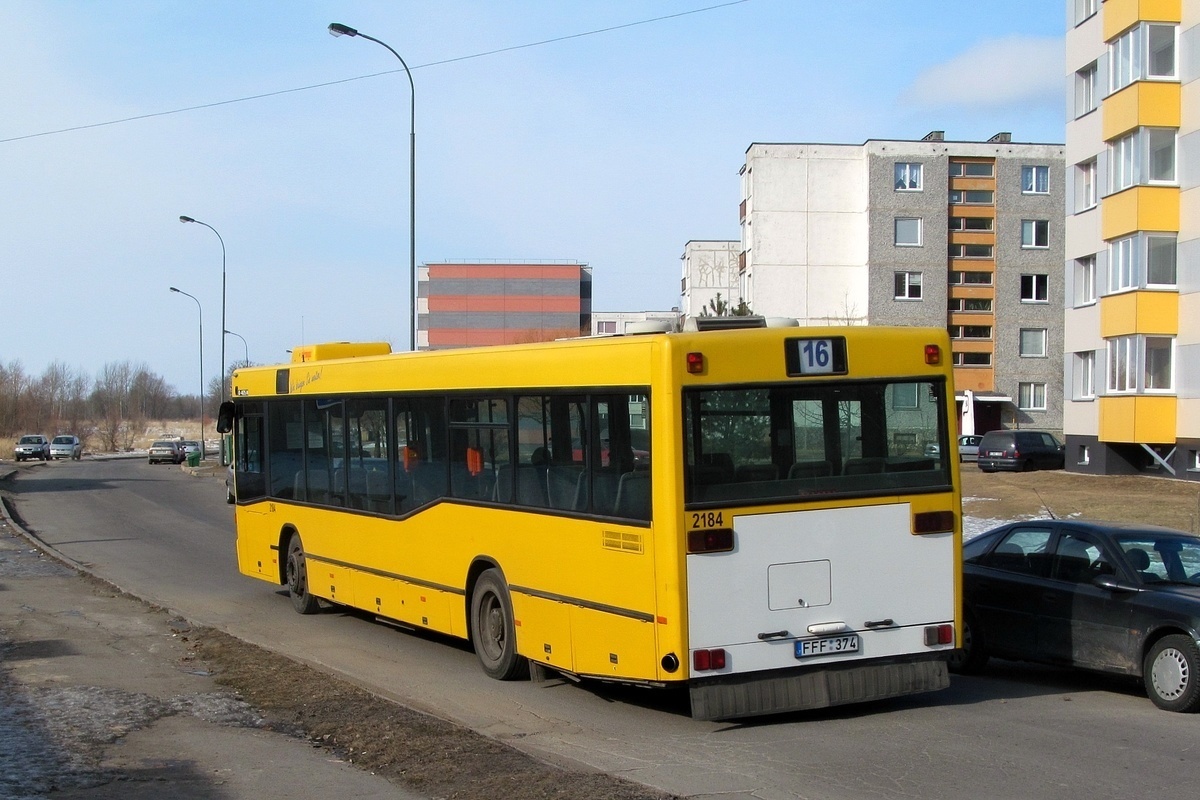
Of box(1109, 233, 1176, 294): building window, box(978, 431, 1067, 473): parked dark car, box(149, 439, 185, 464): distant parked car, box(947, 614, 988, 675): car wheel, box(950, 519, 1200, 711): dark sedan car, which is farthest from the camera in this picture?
box(149, 439, 185, 464): distant parked car

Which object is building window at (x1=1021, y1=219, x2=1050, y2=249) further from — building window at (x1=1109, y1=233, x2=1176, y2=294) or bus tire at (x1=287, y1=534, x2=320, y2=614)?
bus tire at (x1=287, y1=534, x2=320, y2=614)

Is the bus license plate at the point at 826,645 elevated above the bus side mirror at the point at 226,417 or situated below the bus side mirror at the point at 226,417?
below

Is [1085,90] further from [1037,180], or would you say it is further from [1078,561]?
[1078,561]

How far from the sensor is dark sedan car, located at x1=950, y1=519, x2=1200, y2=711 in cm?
909

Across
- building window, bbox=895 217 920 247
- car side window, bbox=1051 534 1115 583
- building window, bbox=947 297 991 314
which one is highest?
building window, bbox=895 217 920 247

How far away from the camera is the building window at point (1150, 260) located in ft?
109

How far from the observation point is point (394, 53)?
84.1 ft

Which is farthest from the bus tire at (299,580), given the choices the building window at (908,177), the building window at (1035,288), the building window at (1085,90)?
the building window at (1035,288)

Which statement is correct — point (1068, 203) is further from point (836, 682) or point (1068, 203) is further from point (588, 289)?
point (588, 289)

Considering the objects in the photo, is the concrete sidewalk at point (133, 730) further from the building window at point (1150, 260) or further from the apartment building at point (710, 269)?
the apartment building at point (710, 269)

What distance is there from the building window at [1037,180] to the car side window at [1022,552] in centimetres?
6044

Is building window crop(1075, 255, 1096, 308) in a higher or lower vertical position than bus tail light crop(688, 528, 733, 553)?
higher

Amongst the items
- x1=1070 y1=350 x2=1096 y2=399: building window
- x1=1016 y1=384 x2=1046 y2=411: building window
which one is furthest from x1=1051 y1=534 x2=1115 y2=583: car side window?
x1=1016 y1=384 x2=1046 y2=411: building window

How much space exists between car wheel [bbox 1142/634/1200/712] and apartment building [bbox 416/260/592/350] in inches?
2757
